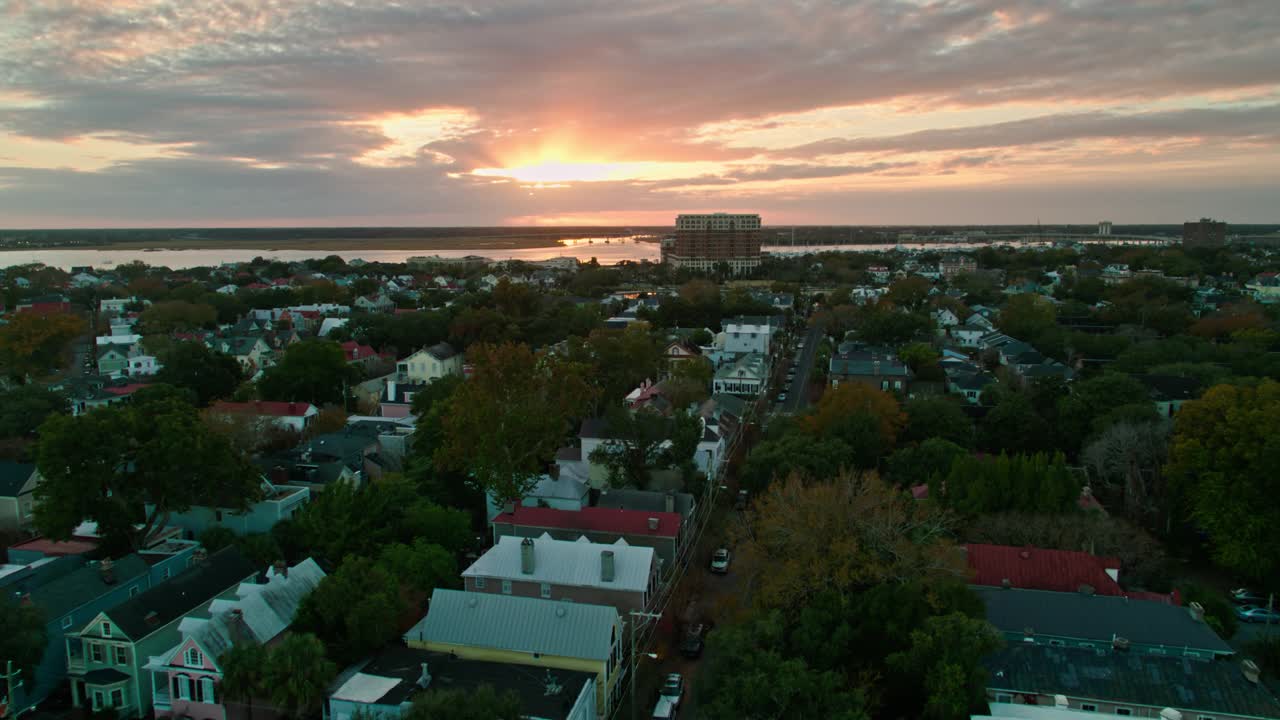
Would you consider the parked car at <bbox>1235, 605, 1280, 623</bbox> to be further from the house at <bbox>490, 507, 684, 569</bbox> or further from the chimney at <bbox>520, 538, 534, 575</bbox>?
the chimney at <bbox>520, 538, 534, 575</bbox>

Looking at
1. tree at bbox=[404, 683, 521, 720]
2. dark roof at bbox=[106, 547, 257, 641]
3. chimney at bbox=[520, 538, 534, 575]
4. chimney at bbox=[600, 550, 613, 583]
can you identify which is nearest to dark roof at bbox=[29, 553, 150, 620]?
dark roof at bbox=[106, 547, 257, 641]

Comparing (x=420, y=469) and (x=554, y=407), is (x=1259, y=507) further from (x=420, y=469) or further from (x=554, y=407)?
(x=420, y=469)

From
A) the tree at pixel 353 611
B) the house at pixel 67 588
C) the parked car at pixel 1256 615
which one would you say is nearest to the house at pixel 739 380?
the parked car at pixel 1256 615

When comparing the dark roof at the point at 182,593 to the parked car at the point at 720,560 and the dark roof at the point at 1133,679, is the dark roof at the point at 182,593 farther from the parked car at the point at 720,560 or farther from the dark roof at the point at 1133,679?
the dark roof at the point at 1133,679

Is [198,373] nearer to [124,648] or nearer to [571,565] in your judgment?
[124,648]

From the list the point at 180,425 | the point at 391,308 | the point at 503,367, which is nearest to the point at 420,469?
the point at 503,367

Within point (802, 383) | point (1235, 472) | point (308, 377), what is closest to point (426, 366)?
point (308, 377)

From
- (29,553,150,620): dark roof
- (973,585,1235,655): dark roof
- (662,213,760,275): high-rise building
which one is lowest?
(973,585,1235,655): dark roof
